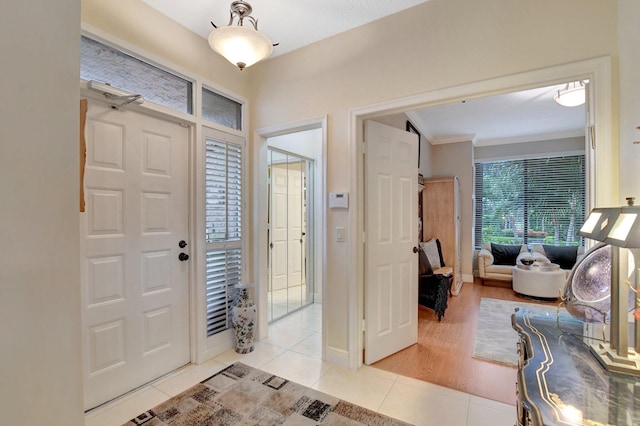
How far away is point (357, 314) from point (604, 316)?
1581 mm

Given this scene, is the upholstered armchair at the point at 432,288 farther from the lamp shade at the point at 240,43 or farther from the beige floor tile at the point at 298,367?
the lamp shade at the point at 240,43

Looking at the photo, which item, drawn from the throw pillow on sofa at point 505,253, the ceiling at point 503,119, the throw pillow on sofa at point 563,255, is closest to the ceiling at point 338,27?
the ceiling at point 503,119

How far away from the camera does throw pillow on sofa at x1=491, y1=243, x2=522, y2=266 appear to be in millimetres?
5426

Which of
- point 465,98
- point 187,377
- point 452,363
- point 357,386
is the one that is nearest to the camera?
point 465,98

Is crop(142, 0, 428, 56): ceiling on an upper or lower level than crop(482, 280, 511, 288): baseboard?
upper

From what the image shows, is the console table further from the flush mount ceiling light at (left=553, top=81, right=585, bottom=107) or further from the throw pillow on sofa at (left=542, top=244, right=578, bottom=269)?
the throw pillow on sofa at (left=542, top=244, right=578, bottom=269)

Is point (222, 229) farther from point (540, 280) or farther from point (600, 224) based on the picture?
point (540, 280)

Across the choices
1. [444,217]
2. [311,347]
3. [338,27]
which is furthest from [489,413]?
[444,217]

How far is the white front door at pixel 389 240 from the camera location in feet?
8.31

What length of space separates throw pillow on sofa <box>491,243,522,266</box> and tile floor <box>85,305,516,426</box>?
4192mm

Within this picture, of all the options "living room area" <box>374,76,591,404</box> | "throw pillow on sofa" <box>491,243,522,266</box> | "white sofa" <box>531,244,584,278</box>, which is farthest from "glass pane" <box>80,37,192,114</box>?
"throw pillow on sofa" <box>491,243,522,266</box>

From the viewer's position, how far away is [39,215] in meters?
0.74

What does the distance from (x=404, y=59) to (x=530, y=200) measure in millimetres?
4925

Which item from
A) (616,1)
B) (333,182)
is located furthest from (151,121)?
(616,1)
